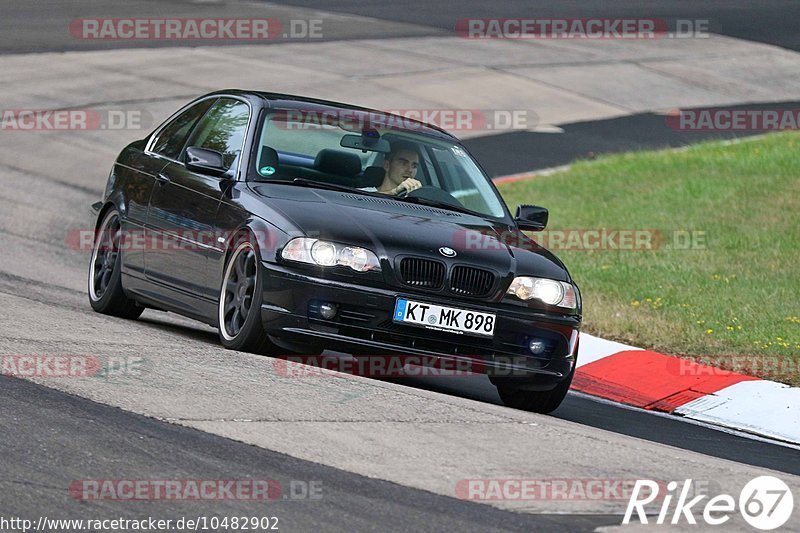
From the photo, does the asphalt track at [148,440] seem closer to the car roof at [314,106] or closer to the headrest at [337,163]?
the headrest at [337,163]

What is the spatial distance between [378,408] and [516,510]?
62.6 inches

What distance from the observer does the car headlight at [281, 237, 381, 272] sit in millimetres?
8227

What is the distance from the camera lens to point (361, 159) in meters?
9.41

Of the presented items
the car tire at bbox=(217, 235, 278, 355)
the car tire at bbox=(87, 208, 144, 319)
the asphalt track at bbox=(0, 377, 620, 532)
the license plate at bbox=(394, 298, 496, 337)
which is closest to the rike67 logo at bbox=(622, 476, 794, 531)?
the asphalt track at bbox=(0, 377, 620, 532)

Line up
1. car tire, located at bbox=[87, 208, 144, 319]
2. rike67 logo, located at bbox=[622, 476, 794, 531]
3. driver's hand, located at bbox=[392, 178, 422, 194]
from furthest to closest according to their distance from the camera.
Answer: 1. car tire, located at bbox=[87, 208, 144, 319]
2. driver's hand, located at bbox=[392, 178, 422, 194]
3. rike67 logo, located at bbox=[622, 476, 794, 531]

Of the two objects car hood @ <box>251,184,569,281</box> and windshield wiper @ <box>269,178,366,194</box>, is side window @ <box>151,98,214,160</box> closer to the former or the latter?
windshield wiper @ <box>269,178,366,194</box>

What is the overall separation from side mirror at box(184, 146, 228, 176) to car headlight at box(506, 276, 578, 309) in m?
1.96

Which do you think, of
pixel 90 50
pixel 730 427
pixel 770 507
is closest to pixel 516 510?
pixel 770 507

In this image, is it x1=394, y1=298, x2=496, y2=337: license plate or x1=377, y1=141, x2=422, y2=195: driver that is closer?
x1=394, y1=298, x2=496, y2=337: license plate

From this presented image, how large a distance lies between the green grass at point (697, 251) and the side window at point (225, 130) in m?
3.47

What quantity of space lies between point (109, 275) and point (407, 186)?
7.85 ft

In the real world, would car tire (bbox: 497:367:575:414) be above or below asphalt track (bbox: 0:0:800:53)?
below

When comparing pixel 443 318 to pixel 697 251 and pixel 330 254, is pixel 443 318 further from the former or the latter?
pixel 697 251

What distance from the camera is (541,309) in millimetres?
8578
